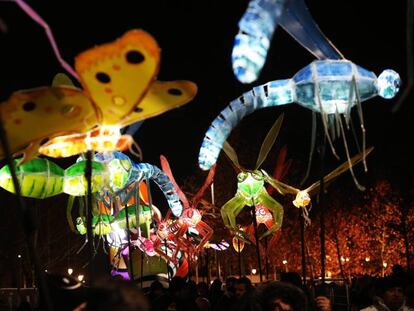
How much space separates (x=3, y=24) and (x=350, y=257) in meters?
27.4

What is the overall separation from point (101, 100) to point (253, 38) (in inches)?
49.4

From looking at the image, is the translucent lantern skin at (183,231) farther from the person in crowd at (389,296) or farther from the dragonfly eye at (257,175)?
the person in crowd at (389,296)

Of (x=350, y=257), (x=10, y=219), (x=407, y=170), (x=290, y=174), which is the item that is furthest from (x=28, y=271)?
(x=407, y=170)

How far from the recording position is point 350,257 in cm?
2834

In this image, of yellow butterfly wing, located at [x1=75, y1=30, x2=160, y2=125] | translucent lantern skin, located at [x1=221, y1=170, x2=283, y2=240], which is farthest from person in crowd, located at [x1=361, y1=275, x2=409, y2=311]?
translucent lantern skin, located at [x1=221, y1=170, x2=283, y2=240]

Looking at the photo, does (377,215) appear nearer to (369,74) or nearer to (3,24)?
(369,74)

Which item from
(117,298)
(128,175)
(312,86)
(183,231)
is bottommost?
(117,298)

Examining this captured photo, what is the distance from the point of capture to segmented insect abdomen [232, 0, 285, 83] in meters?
4.23

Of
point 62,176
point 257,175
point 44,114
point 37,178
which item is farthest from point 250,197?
point 44,114

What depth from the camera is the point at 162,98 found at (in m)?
4.71

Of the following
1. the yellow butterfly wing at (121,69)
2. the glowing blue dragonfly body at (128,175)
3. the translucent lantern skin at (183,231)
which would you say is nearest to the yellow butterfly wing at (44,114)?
the yellow butterfly wing at (121,69)

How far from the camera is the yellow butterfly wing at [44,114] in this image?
13.9ft

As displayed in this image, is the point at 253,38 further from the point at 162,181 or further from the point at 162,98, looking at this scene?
the point at 162,181

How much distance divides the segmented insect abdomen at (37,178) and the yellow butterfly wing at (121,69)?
2.82 meters
